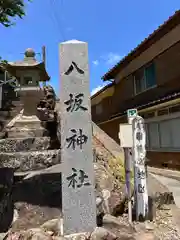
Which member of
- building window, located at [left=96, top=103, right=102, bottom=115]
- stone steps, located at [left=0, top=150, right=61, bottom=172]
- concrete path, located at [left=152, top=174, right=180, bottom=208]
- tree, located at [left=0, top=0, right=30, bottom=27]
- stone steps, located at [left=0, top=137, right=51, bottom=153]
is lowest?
concrete path, located at [left=152, top=174, right=180, bottom=208]

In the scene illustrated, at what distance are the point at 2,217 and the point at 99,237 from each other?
1776 millimetres

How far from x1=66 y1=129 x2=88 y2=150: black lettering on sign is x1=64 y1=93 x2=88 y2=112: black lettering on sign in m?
0.34

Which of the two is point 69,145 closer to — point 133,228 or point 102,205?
point 102,205

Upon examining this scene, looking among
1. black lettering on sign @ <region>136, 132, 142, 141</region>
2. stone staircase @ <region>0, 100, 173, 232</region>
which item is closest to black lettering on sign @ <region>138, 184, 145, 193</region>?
black lettering on sign @ <region>136, 132, 142, 141</region>

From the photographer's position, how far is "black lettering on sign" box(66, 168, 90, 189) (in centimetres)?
364

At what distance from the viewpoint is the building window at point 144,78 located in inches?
526

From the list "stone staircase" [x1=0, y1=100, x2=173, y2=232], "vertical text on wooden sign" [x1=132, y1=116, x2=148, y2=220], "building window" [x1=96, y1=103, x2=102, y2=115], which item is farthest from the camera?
"building window" [x1=96, y1=103, x2=102, y2=115]

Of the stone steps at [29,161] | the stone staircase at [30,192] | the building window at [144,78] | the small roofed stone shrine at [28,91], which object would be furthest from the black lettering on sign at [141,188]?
the building window at [144,78]

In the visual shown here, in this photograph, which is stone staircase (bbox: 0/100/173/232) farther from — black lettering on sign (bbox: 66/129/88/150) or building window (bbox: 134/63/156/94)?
building window (bbox: 134/63/156/94)

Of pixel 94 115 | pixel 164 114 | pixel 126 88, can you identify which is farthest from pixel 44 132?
pixel 94 115

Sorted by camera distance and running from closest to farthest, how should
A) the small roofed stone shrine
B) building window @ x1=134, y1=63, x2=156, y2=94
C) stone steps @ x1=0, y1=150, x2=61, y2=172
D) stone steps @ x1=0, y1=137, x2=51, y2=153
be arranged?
1. stone steps @ x1=0, y1=150, x2=61, y2=172
2. stone steps @ x1=0, y1=137, x2=51, y2=153
3. the small roofed stone shrine
4. building window @ x1=134, y1=63, x2=156, y2=94

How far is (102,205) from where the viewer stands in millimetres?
4285

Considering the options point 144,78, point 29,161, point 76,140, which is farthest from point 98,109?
point 76,140

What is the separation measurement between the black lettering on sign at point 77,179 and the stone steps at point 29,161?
254 cm
